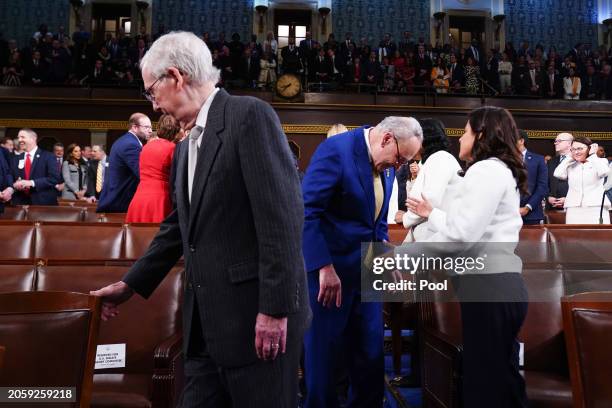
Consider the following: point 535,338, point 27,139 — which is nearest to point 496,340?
point 535,338

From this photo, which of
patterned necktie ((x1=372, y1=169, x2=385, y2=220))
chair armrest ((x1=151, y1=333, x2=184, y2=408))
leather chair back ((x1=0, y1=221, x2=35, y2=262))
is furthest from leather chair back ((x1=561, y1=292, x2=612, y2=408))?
leather chair back ((x1=0, y1=221, x2=35, y2=262))

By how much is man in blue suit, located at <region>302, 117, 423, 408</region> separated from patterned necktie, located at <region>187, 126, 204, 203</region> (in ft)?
2.42

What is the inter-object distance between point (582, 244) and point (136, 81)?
10106mm

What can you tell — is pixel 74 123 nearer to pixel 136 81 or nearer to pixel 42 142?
pixel 42 142

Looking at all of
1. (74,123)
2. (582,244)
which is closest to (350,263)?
(582,244)

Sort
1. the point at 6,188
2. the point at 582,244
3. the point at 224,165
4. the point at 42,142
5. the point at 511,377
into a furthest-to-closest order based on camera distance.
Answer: the point at 42,142 → the point at 6,188 → the point at 582,244 → the point at 511,377 → the point at 224,165

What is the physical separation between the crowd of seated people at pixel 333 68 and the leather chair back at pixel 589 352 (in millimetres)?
10173

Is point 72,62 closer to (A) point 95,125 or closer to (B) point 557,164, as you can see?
(A) point 95,125

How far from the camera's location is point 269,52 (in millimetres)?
12297

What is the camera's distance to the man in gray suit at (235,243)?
125 cm

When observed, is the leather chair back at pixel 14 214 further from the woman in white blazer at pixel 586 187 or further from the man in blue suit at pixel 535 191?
the woman in white blazer at pixel 586 187

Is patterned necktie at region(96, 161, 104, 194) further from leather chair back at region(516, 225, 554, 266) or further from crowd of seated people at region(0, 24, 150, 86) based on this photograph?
leather chair back at region(516, 225, 554, 266)

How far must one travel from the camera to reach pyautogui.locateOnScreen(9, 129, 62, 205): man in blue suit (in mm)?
5648

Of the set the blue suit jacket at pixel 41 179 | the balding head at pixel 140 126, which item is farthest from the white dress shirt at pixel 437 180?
the blue suit jacket at pixel 41 179
